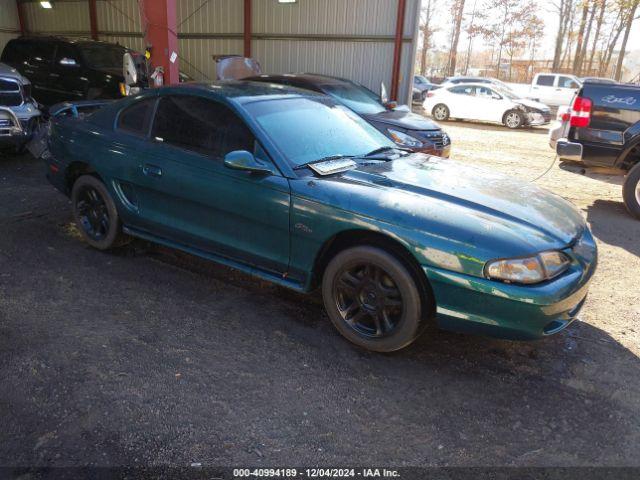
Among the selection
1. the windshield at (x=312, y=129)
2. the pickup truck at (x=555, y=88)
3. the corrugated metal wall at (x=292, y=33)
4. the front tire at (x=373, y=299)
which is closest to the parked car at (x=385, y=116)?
the windshield at (x=312, y=129)

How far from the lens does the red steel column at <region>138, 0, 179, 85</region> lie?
8.23 m

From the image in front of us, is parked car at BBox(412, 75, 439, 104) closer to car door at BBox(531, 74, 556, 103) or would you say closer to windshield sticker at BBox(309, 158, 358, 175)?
car door at BBox(531, 74, 556, 103)

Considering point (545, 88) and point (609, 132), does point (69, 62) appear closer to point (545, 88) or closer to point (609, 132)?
point (609, 132)

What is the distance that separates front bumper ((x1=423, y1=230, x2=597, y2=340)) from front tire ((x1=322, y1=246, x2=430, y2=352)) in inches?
6.1

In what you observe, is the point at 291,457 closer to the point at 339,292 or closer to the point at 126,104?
the point at 339,292

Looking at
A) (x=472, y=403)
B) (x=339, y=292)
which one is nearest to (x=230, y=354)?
(x=339, y=292)

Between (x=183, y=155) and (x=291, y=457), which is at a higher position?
(x=183, y=155)

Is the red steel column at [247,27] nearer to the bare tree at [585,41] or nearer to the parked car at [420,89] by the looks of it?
the parked car at [420,89]

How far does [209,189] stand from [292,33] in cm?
1037

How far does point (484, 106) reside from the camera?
16.7 metres

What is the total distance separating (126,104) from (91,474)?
3080 mm

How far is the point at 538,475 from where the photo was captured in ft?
7.57

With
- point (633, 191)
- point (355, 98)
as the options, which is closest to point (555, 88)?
point (355, 98)

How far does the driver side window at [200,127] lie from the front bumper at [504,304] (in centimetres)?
165
